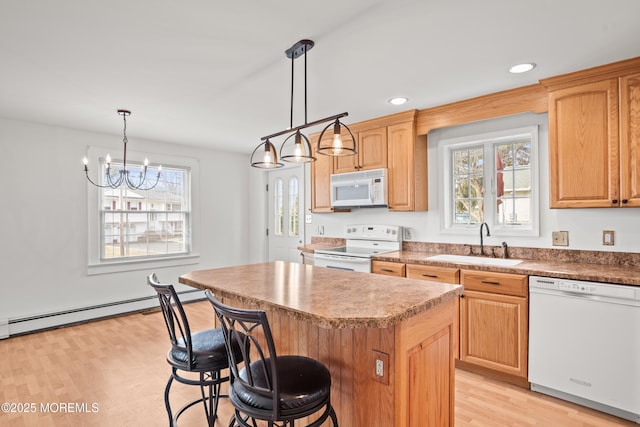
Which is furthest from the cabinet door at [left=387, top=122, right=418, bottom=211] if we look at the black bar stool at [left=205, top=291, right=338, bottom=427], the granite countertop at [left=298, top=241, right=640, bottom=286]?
the black bar stool at [left=205, top=291, right=338, bottom=427]

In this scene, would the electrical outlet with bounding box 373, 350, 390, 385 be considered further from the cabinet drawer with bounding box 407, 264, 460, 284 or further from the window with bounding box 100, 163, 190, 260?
the window with bounding box 100, 163, 190, 260

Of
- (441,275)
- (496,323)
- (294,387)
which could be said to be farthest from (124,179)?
(496,323)

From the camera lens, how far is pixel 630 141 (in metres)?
2.39

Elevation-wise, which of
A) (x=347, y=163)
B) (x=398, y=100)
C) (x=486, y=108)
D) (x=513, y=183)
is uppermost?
(x=398, y=100)

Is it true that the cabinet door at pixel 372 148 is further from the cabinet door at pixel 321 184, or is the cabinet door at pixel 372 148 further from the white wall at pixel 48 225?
the white wall at pixel 48 225

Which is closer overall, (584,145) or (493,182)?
(584,145)

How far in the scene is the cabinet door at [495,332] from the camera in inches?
101

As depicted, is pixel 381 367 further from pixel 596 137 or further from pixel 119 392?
pixel 596 137

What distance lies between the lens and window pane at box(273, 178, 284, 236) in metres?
5.63

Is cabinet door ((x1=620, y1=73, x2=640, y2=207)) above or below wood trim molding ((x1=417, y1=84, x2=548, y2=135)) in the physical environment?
below

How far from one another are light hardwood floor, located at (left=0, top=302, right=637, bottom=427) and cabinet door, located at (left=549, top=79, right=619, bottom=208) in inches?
58.9

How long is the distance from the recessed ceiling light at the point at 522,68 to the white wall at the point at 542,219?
63 cm

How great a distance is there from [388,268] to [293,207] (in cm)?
244

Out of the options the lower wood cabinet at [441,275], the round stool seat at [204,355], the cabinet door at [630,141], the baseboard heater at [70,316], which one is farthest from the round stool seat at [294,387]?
the baseboard heater at [70,316]
